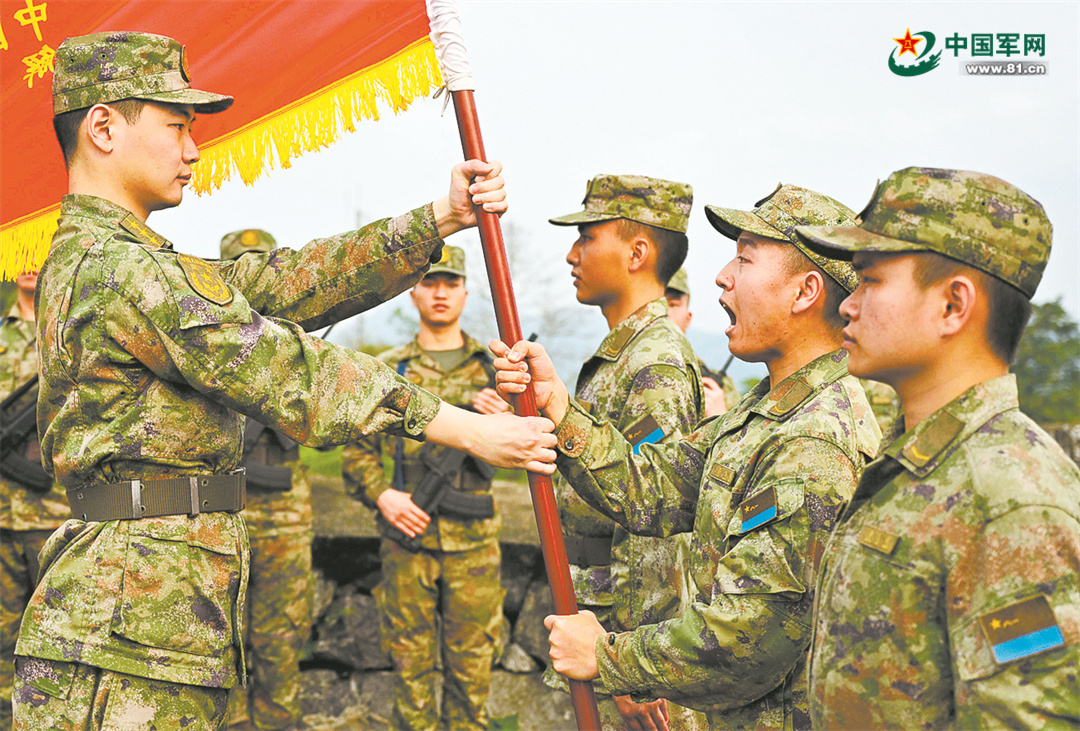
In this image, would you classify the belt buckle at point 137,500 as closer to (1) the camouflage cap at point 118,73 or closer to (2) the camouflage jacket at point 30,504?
(1) the camouflage cap at point 118,73

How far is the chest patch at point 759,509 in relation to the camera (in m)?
2.28

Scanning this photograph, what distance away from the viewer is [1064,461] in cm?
176

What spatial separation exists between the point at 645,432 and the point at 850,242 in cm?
183

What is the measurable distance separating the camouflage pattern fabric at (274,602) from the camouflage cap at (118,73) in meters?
3.43

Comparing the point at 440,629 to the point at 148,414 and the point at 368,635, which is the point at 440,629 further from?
the point at 148,414

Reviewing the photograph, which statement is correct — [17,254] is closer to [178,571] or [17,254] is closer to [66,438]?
[66,438]

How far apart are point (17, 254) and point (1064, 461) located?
3.39 meters

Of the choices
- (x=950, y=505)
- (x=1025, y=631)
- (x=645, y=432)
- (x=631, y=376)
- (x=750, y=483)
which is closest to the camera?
(x=1025, y=631)

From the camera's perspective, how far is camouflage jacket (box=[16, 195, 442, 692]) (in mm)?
2656

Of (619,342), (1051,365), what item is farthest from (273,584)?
(1051,365)

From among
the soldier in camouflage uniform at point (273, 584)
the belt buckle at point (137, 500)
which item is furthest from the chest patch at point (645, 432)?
the soldier in camouflage uniform at point (273, 584)

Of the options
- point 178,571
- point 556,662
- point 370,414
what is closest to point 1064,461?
point 556,662

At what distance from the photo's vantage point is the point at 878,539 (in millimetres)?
1823

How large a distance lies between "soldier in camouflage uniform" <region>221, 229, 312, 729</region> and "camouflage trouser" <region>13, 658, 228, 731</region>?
3.25 meters
